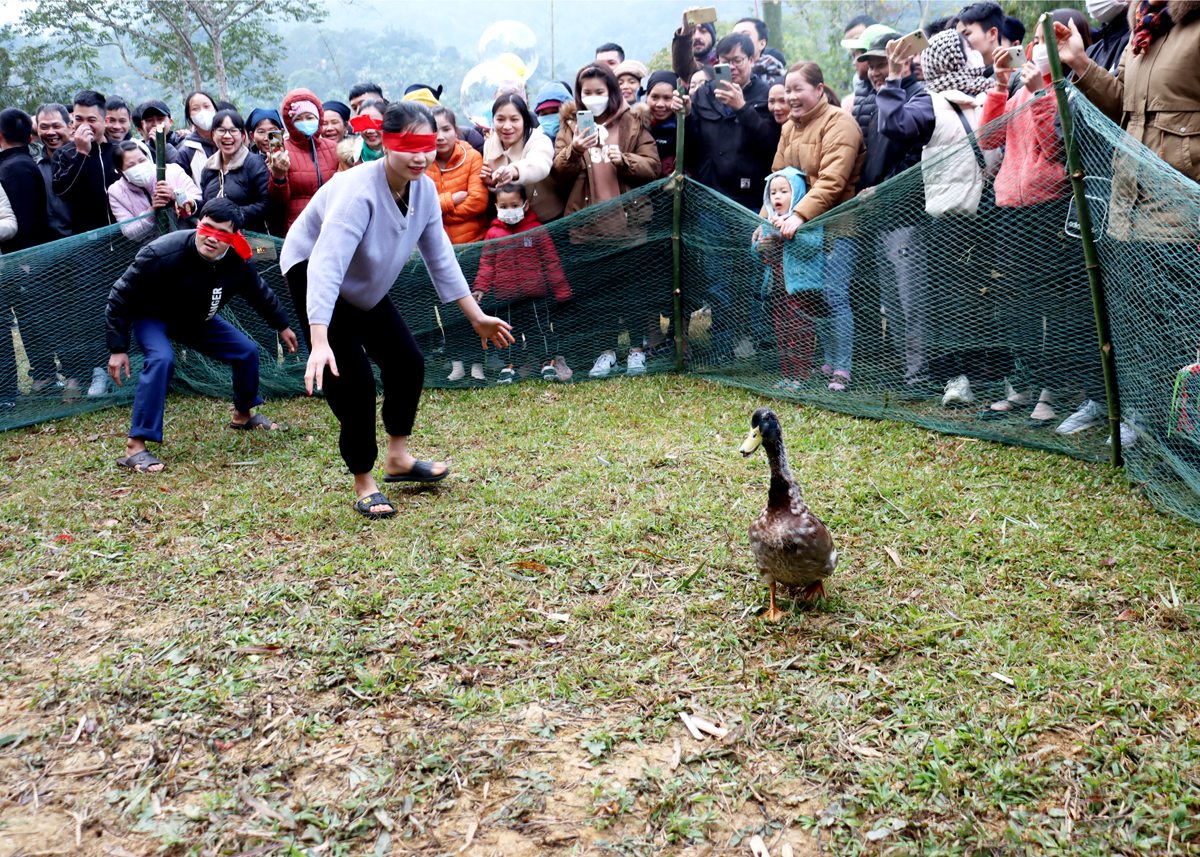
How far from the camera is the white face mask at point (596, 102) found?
21.9 feet

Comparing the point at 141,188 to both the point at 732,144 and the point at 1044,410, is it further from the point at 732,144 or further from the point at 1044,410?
the point at 1044,410

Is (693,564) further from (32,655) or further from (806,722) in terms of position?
(32,655)

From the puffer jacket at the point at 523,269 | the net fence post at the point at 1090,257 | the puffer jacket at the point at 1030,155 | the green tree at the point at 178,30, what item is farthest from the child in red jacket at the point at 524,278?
the green tree at the point at 178,30

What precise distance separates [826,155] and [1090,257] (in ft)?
6.67

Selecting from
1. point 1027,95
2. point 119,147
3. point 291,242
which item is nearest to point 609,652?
point 291,242

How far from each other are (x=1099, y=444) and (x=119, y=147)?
6.88 metres

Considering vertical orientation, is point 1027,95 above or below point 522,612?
above

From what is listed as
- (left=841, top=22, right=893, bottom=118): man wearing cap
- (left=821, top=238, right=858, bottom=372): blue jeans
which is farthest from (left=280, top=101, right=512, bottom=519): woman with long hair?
(left=841, top=22, right=893, bottom=118): man wearing cap

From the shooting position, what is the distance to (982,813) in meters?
2.35

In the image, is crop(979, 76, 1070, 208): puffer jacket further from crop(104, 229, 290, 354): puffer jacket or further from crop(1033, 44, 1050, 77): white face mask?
crop(104, 229, 290, 354): puffer jacket

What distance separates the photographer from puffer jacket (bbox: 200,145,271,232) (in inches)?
262

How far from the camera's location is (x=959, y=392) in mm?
5160

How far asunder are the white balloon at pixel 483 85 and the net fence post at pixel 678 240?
8.31 ft

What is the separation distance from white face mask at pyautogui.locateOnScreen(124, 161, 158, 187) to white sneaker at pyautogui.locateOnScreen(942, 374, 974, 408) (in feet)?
19.0
